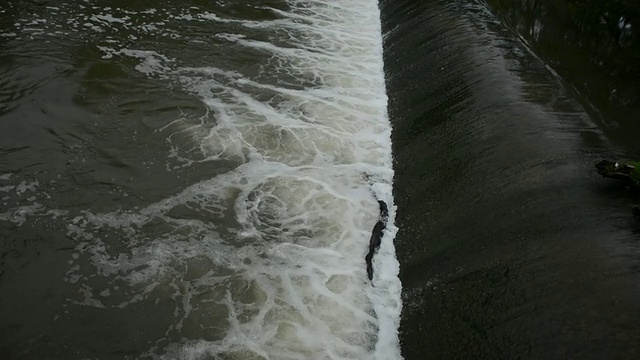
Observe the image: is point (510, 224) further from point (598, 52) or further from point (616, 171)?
point (598, 52)

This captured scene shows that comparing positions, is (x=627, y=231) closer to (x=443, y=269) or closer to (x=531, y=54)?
(x=443, y=269)

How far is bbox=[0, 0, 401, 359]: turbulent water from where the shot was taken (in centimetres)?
491

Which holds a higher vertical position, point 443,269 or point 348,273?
point 443,269

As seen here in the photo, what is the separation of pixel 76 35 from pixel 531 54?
868 centimetres

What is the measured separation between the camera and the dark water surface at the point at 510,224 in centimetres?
412

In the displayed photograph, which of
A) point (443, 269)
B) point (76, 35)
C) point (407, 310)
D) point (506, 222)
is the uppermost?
point (76, 35)

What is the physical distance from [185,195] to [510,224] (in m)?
3.87

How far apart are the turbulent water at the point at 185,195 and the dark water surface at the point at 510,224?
1.59 ft

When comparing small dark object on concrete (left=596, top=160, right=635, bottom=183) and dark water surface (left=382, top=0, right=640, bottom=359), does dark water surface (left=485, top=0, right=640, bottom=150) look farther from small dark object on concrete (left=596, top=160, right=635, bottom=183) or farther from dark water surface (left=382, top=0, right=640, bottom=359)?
small dark object on concrete (left=596, top=160, right=635, bottom=183)

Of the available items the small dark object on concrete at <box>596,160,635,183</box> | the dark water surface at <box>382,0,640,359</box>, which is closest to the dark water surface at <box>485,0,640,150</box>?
the dark water surface at <box>382,0,640,359</box>

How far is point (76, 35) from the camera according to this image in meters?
10.3

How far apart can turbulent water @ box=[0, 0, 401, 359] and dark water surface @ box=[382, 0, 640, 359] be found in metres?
0.49

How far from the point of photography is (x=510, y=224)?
5.17 metres

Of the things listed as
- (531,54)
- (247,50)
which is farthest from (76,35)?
(531,54)
